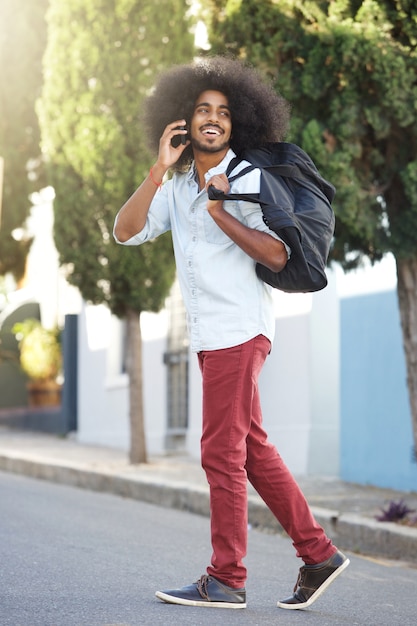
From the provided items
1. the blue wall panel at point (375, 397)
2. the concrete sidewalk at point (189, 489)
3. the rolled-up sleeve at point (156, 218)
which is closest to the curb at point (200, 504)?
the concrete sidewalk at point (189, 489)

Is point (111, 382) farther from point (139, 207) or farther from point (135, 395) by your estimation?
point (139, 207)

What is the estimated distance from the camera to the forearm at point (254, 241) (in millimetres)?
4113

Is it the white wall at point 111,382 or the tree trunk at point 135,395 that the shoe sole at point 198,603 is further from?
the white wall at point 111,382

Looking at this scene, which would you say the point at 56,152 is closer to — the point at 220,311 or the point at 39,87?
the point at 39,87

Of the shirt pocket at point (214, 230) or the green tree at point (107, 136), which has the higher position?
the green tree at point (107, 136)

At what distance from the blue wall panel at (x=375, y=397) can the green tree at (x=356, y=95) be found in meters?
1.95

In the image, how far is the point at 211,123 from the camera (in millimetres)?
4430

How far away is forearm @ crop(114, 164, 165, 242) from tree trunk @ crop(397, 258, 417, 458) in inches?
138

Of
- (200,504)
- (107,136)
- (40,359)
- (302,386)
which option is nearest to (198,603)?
(200,504)

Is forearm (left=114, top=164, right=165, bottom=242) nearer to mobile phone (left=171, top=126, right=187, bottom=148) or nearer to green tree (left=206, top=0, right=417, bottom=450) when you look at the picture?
mobile phone (left=171, top=126, right=187, bottom=148)

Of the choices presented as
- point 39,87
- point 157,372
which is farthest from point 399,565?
point 39,87

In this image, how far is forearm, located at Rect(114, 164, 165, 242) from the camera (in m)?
4.43

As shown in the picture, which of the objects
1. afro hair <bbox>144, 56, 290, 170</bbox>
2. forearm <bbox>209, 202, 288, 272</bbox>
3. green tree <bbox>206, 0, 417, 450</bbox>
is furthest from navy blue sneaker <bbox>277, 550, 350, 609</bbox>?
green tree <bbox>206, 0, 417, 450</bbox>

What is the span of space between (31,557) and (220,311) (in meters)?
1.94
